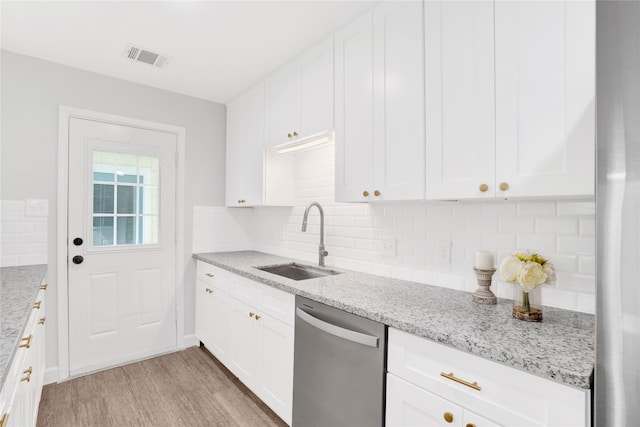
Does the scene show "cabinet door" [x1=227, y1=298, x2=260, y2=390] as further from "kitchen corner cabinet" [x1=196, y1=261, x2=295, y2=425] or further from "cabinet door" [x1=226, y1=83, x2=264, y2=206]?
"cabinet door" [x1=226, y1=83, x2=264, y2=206]

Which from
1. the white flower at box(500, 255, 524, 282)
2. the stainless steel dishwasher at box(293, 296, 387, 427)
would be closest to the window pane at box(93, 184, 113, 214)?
the stainless steel dishwasher at box(293, 296, 387, 427)

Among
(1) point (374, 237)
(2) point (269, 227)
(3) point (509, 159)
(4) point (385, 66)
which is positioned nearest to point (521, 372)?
(3) point (509, 159)

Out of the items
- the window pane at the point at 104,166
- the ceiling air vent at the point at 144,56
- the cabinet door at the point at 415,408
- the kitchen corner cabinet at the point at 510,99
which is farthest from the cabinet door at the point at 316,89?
the window pane at the point at 104,166

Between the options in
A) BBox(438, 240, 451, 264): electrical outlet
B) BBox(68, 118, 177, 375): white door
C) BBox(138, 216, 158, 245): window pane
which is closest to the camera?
BBox(438, 240, 451, 264): electrical outlet

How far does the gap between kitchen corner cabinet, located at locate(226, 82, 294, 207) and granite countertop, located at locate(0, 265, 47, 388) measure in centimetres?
154

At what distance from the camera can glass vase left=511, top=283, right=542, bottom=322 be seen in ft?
4.03

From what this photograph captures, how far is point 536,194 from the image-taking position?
1200 mm

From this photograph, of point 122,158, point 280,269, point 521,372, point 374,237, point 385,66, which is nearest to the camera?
point 521,372

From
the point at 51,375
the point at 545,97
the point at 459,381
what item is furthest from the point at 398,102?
the point at 51,375

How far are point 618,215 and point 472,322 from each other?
678 mm

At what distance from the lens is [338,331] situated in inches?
58.6

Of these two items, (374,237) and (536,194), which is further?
(374,237)

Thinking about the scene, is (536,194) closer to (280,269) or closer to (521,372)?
(521,372)

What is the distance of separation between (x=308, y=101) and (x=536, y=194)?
59.6 inches
